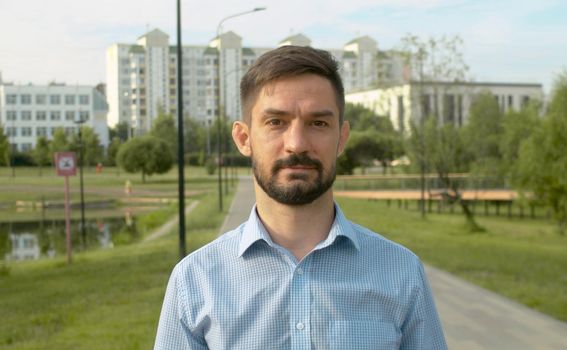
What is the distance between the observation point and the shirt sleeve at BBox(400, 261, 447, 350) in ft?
6.92

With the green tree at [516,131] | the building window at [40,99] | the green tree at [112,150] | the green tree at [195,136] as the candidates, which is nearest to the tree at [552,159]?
the green tree at [516,131]

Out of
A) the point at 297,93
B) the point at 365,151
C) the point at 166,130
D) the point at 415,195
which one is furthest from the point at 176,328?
the point at 365,151

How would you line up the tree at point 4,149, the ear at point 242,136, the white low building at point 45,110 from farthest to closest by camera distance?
the white low building at point 45,110, the tree at point 4,149, the ear at point 242,136

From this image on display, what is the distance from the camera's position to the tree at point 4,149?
1559 inches

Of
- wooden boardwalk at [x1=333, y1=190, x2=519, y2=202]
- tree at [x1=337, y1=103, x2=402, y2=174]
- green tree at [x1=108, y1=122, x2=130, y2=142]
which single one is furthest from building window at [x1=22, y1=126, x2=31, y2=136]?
tree at [x1=337, y1=103, x2=402, y2=174]

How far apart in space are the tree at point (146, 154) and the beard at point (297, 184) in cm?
3648

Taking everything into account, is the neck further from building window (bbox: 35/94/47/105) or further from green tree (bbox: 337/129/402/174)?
green tree (bbox: 337/129/402/174)

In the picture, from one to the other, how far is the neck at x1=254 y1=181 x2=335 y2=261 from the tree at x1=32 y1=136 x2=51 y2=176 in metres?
41.5

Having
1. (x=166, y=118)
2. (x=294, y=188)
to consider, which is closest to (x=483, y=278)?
(x=294, y=188)

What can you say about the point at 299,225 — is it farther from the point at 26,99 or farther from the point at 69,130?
the point at 69,130

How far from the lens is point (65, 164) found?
671 inches

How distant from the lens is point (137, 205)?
153ft

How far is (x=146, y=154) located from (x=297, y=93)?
3788 cm

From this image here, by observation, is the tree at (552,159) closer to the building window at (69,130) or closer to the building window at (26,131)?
the building window at (69,130)
